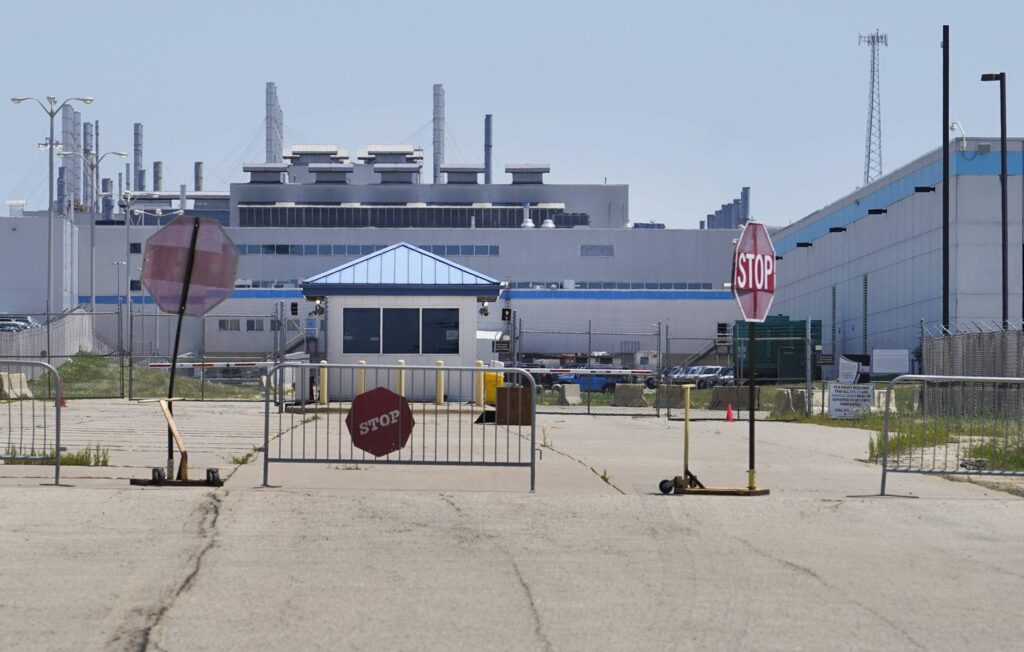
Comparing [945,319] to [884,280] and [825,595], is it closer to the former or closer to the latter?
[884,280]

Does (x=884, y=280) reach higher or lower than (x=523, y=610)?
higher

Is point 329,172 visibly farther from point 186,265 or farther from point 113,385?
point 186,265

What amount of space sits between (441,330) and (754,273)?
20941 mm

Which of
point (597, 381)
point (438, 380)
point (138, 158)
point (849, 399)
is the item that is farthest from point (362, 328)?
point (138, 158)

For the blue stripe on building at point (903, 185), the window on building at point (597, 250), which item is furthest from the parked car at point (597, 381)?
the window on building at point (597, 250)

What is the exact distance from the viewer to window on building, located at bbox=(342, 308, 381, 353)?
33.4 metres

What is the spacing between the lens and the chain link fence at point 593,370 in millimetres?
33750

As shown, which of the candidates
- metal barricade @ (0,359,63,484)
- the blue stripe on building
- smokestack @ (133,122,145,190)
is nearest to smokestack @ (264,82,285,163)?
smokestack @ (133,122,145,190)

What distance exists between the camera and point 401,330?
33.4 metres

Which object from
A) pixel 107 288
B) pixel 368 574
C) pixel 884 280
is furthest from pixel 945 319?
pixel 107 288

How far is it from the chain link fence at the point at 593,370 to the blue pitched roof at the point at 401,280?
2387mm

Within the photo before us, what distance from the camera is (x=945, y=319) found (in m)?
37.5

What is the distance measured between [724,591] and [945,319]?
31036 mm

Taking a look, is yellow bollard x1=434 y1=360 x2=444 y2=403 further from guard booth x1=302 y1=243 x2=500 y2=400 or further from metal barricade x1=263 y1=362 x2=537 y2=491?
guard booth x1=302 y1=243 x2=500 y2=400
